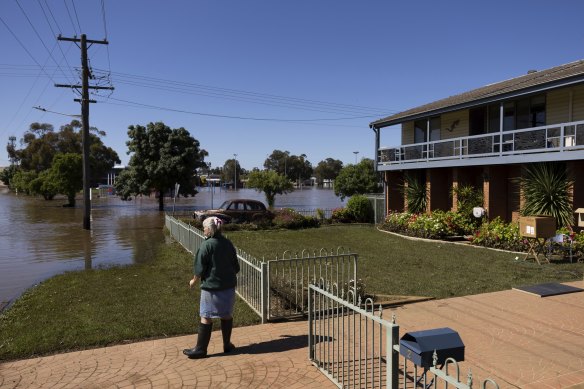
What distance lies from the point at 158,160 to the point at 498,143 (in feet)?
90.4

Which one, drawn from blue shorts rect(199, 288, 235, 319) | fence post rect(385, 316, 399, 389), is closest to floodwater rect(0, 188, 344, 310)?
blue shorts rect(199, 288, 235, 319)

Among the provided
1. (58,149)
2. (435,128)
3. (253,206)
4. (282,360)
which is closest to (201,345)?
(282,360)

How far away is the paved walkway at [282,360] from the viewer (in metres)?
4.58

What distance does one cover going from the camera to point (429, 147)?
69.0 feet

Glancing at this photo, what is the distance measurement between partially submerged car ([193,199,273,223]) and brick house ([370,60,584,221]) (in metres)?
6.50

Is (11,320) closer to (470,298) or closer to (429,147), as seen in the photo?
(470,298)

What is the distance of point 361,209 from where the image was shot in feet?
79.2

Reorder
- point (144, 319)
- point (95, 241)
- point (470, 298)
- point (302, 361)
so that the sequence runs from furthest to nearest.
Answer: point (95, 241) < point (470, 298) < point (144, 319) < point (302, 361)

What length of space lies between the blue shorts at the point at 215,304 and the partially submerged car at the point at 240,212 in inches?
616

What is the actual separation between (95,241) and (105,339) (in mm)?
13580

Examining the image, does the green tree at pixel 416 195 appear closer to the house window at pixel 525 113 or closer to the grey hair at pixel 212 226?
the house window at pixel 525 113

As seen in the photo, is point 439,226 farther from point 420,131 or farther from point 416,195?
point 420,131

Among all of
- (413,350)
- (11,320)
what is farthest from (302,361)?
(11,320)

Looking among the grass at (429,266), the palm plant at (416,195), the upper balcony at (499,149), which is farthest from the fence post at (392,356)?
the palm plant at (416,195)
